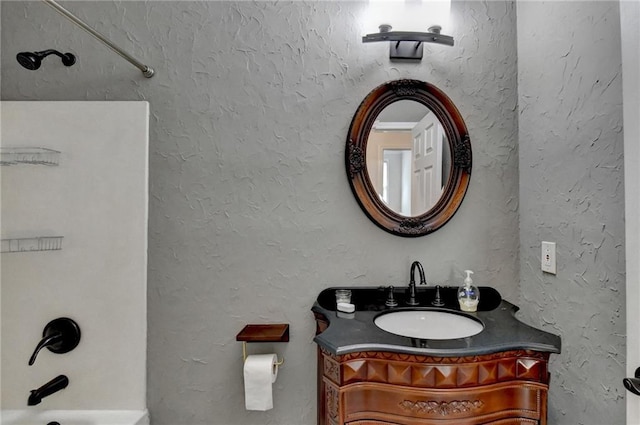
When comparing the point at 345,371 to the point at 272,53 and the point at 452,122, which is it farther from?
the point at 272,53

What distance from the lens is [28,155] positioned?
1.46 metres

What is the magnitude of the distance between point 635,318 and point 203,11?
6.45ft

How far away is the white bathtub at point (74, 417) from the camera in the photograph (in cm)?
139

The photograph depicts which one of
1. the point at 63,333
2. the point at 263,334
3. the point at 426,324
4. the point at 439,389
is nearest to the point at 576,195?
the point at 426,324

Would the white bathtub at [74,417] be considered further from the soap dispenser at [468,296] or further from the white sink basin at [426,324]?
the soap dispenser at [468,296]

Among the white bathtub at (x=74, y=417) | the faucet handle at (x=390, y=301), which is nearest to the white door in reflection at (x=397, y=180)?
the faucet handle at (x=390, y=301)

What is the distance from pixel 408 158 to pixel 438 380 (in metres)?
0.93

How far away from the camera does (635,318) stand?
2.96ft

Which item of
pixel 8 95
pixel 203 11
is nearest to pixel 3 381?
pixel 8 95

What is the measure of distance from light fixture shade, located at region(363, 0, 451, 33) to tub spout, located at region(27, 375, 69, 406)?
2032 millimetres

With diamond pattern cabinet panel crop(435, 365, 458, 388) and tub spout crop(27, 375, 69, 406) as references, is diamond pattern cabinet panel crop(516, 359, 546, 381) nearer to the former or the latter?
diamond pattern cabinet panel crop(435, 365, 458, 388)

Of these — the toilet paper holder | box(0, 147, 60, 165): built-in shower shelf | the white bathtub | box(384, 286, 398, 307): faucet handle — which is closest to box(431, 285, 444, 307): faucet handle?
box(384, 286, 398, 307): faucet handle

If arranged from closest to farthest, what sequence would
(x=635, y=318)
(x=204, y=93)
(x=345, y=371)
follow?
(x=635, y=318) → (x=345, y=371) → (x=204, y=93)

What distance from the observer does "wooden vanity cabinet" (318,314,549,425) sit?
104cm
